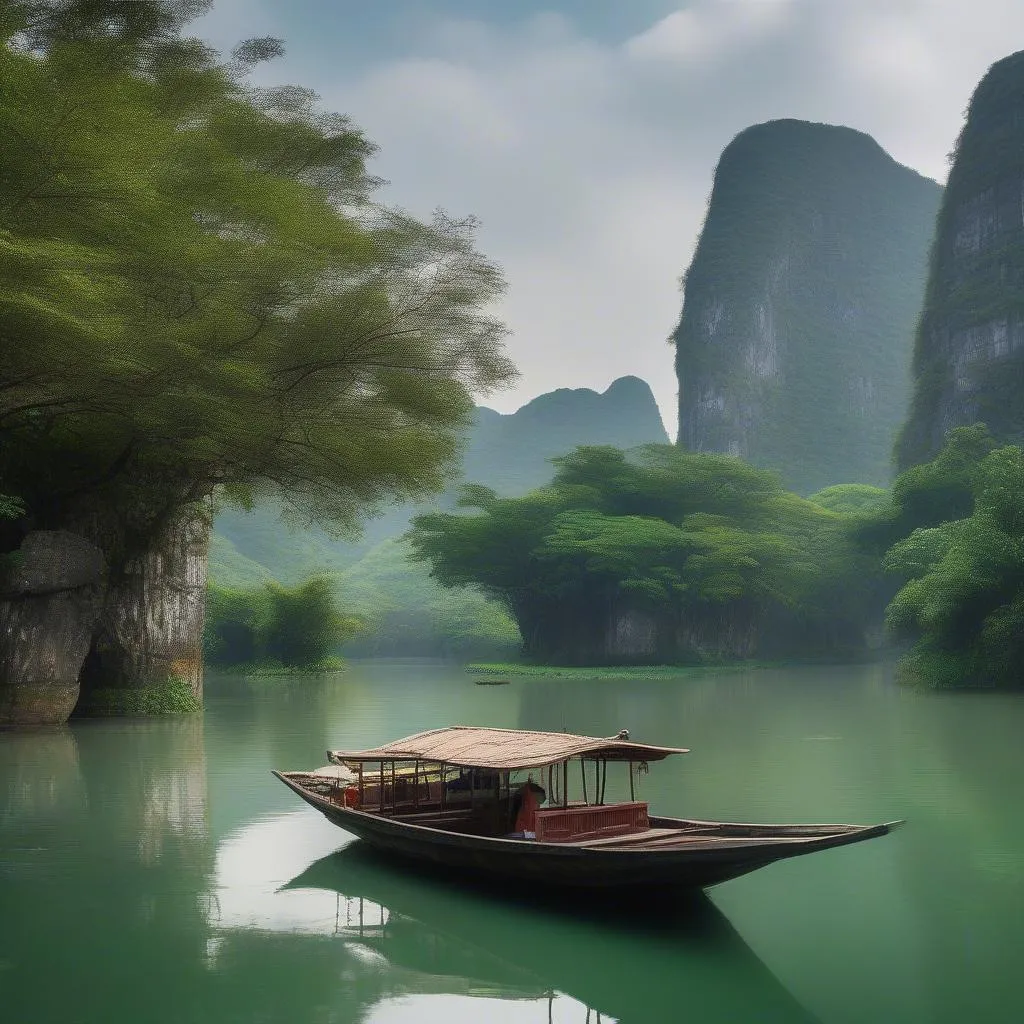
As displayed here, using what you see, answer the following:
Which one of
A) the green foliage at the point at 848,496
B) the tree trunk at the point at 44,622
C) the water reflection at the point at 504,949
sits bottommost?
the water reflection at the point at 504,949

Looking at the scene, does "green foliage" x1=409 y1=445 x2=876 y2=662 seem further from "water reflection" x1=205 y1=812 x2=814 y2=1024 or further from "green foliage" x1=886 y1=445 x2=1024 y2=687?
"water reflection" x1=205 y1=812 x2=814 y2=1024

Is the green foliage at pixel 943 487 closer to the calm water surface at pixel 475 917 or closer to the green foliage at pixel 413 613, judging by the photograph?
the green foliage at pixel 413 613

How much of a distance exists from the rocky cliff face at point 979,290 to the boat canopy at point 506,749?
38.2 metres

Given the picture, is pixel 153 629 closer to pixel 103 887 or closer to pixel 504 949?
pixel 103 887

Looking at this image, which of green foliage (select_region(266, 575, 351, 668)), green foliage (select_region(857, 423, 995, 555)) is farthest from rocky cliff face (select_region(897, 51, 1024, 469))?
green foliage (select_region(266, 575, 351, 668))

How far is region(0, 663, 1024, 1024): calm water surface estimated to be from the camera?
18.5ft

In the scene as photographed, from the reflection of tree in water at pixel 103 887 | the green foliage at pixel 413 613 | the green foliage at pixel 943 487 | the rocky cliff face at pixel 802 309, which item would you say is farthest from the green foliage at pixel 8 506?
the rocky cliff face at pixel 802 309

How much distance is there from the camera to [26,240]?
11.1m

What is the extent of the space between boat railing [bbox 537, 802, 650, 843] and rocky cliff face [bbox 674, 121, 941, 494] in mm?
68635

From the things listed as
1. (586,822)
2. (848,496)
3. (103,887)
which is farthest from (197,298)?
(848,496)

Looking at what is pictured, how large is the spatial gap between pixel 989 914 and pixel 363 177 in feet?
47.3

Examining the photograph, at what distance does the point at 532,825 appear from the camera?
789 centimetres

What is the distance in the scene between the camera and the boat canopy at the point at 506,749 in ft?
24.9

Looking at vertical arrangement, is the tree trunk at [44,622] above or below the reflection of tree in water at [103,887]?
above
